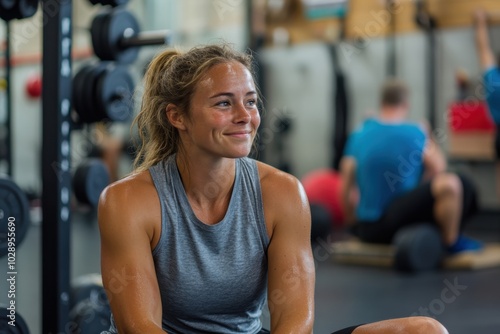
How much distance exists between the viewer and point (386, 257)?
3881 mm

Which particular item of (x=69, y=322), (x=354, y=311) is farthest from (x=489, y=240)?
(x=69, y=322)

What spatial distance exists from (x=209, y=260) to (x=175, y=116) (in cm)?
28

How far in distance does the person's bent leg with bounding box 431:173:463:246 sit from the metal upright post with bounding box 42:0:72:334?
2.15 meters

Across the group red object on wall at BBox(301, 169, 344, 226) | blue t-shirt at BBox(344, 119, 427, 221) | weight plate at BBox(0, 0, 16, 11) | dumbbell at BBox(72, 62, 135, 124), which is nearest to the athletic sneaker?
blue t-shirt at BBox(344, 119, 427, 221)

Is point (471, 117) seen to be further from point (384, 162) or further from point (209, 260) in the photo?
point (209, 260)

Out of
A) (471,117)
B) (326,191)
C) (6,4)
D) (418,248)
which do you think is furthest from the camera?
(471,117)

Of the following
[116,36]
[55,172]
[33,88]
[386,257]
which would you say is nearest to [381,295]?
[386,257]

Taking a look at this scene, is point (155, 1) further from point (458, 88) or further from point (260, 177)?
point (260, 177)

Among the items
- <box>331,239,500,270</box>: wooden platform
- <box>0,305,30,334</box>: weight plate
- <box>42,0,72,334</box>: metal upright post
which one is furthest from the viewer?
<box>331,239,500,270</box>: wooden platform

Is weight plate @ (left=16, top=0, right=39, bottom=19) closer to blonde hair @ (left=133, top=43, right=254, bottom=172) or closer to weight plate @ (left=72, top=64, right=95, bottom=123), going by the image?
weight plate @ (left=72, top=64, right=95, bottom=123)

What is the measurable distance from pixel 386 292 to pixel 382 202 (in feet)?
2.50

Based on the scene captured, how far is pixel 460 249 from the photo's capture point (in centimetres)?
383

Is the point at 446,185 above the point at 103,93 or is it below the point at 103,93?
below

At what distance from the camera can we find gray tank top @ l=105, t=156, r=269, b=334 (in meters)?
1.42
